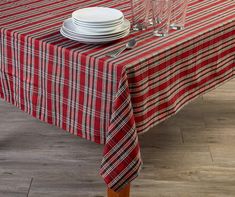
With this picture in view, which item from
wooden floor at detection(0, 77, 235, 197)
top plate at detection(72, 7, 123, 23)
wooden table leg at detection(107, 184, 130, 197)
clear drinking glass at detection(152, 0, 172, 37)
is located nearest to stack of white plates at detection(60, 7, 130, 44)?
top plate at detection(72, 7, 123, 23)

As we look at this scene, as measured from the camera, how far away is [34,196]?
1938mm

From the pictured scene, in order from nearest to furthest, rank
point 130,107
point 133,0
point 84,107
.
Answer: point 130,107 → point 84,107 → point 133,0

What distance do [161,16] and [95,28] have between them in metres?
0.25

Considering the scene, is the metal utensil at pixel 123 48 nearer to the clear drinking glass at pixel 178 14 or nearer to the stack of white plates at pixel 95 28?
the stack of white plates at pixel 95 28

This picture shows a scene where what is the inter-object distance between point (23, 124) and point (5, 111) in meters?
0.21

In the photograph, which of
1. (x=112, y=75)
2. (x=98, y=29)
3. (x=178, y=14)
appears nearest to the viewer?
(x=112, y=75)

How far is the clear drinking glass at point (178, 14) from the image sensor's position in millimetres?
1669

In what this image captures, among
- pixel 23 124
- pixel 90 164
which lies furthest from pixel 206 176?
pixel 23 124

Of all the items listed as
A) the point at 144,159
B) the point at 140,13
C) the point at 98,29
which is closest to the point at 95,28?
the point at 98,29

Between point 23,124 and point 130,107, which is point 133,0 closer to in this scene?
point 130,107

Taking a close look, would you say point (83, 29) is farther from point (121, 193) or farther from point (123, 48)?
point (121, 193)

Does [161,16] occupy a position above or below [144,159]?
above

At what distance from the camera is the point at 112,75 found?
1.45 metres

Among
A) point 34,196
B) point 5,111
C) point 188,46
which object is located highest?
point 188,46
